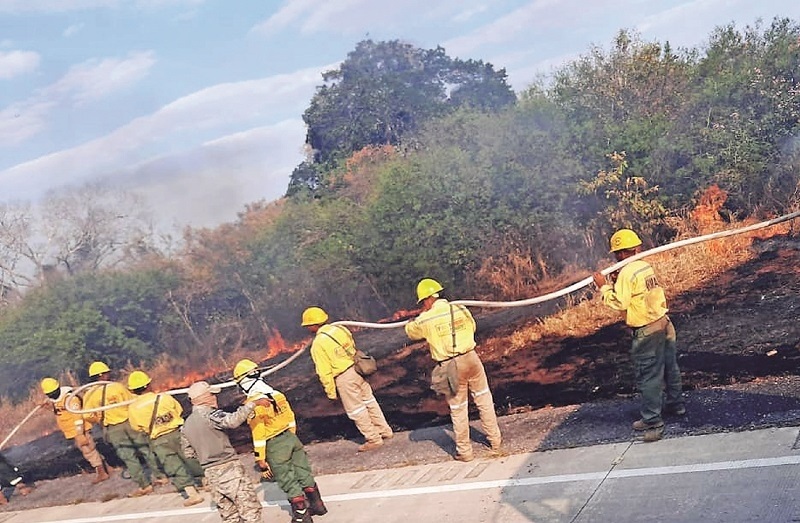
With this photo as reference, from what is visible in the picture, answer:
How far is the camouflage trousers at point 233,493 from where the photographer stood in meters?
6.46

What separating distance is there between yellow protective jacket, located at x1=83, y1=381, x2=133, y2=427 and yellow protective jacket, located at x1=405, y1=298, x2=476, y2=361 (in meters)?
4.69

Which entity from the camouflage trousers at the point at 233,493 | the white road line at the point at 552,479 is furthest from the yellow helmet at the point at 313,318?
the camouflage trousers at the point at 233,493

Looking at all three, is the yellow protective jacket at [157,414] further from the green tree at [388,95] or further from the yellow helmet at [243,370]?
the green tree at [388,95]

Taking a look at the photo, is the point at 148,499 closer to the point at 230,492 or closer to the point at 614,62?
the point at 230,492

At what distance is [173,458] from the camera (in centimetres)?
847

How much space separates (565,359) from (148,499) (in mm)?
5653

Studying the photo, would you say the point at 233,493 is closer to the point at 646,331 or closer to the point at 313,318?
the point at 313,318

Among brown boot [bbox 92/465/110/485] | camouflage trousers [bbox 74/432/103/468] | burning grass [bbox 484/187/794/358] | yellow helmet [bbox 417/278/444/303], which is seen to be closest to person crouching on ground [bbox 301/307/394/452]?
yellow helmet [bbox 417/278/444/303]

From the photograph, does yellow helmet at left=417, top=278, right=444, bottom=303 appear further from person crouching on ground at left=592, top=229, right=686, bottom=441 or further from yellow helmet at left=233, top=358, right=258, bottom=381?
yellow helmet at left=233, top=358, right=258, bottom=381

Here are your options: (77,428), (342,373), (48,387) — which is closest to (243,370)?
(342,373)

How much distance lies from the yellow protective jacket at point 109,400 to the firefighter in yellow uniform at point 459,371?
4.73m

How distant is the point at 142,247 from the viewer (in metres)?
23.6

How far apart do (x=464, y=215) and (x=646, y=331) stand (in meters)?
11.1

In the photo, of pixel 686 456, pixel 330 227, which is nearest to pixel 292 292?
pixel 330 227
